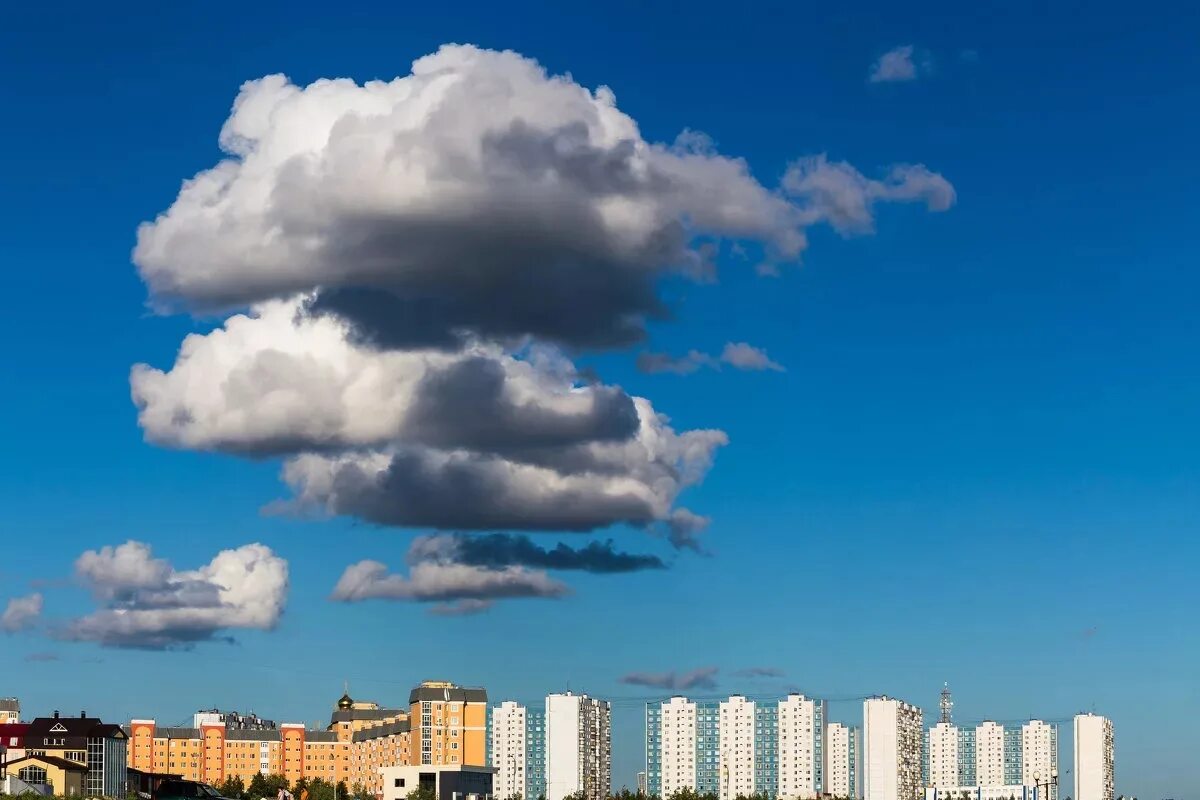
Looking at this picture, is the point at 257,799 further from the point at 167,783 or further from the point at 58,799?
the point at 167,783

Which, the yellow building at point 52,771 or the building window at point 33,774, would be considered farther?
the yellow building at point 52,771

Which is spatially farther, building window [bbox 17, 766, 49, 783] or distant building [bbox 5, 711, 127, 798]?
distant building [bbox 5, 711, 127, 798]

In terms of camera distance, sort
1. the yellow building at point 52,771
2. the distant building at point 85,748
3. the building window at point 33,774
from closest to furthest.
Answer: the building window at point 33,774, the yellow building at point 52,771, the distant building at point 85,748

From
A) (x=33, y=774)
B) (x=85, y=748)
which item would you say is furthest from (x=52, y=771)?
(x=85, y=748)

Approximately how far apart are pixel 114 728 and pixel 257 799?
19268 mm

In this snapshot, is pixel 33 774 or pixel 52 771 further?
pixel 52 771

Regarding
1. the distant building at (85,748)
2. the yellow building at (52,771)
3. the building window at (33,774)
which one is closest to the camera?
the building window at (33,774)

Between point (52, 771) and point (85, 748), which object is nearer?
point (52, 771)

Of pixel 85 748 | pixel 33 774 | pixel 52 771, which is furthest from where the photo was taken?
pixel 85 748

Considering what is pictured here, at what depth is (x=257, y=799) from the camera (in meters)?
165

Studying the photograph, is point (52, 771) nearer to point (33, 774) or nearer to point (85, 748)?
point (33, 774)

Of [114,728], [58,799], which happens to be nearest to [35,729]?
[114,728]

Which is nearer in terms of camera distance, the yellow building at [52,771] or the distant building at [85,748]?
the yellow building at [52,771]

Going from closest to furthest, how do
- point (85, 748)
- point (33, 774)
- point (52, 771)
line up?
point (33, 774)
point (52, 771)
point (85, 748)
